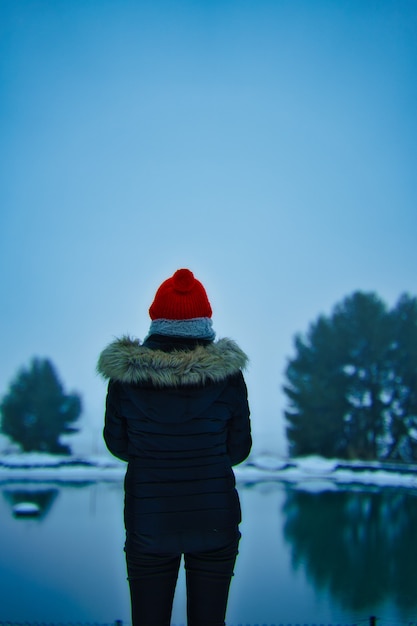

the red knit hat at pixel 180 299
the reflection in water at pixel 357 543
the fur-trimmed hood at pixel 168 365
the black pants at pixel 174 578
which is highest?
the red knit hat at pixel 180 299

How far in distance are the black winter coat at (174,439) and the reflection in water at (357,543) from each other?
4.54 feet

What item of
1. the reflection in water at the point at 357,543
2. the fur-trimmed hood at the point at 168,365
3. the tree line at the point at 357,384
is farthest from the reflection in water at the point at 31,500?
the tree line at the point at 357,384

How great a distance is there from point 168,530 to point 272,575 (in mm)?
1734

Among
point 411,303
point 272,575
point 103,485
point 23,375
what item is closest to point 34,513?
point 103,485

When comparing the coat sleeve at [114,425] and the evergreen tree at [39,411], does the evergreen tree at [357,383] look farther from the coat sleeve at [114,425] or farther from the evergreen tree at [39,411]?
the coat sleeve at [114,425]

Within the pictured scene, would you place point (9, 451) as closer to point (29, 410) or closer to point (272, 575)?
point (29, 410)

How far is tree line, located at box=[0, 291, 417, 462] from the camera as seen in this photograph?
9680 mm

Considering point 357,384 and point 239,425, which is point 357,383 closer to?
point 357,384

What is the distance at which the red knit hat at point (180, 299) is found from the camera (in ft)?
4.34

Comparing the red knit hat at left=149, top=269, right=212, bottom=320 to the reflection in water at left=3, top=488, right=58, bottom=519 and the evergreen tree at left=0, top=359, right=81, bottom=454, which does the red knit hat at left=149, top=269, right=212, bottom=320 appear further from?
the evergreen tree at left=0, top=359, right=81, bottom=454

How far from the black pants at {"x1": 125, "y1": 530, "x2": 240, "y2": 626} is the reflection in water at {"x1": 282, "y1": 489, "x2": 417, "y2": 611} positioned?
49.3 inches

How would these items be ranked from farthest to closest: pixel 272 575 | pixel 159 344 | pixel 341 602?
1. pixel 272 575
2. pixel 341 602
3. pixel 159 344

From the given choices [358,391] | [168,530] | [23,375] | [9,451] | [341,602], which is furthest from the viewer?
[358,391]

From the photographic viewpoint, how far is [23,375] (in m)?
8.23
